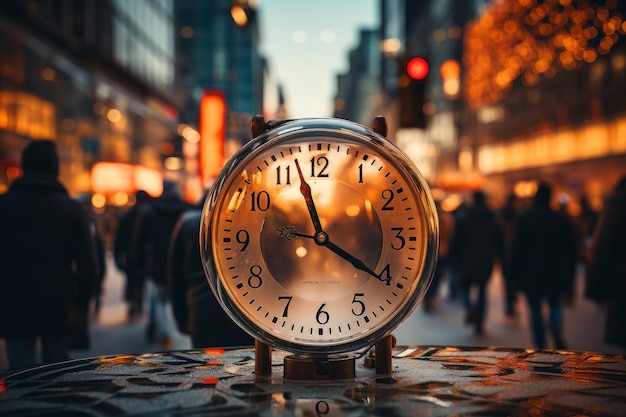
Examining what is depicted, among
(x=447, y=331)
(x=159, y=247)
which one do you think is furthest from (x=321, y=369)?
(x=447, y=331)

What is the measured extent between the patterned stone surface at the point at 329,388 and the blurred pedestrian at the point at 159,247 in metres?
7.96

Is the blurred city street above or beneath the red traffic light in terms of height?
beneath

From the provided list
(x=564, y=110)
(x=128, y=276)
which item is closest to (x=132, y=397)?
(x=128, y=276)

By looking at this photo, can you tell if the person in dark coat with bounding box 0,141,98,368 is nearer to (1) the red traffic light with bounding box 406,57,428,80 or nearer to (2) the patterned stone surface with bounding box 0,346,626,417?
(2) the patterned stone surface with bounding box 0,346,626,417

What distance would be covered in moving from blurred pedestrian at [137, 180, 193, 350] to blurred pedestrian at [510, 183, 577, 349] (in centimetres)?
424

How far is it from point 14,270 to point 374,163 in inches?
155

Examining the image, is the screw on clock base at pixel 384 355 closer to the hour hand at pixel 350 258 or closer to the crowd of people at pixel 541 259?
the hour hand at pixel 350 258

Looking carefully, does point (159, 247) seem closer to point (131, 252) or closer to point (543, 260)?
point (131, 252)

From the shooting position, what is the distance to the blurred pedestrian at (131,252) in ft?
39.2

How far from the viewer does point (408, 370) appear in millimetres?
2088

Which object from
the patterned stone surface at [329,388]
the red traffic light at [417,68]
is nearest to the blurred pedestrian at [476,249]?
the red traffic light at [417,68]

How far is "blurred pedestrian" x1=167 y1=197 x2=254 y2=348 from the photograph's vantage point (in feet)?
15.8

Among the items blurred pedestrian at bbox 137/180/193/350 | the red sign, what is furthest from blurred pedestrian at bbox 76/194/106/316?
the red sign

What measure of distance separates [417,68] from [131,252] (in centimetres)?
516
